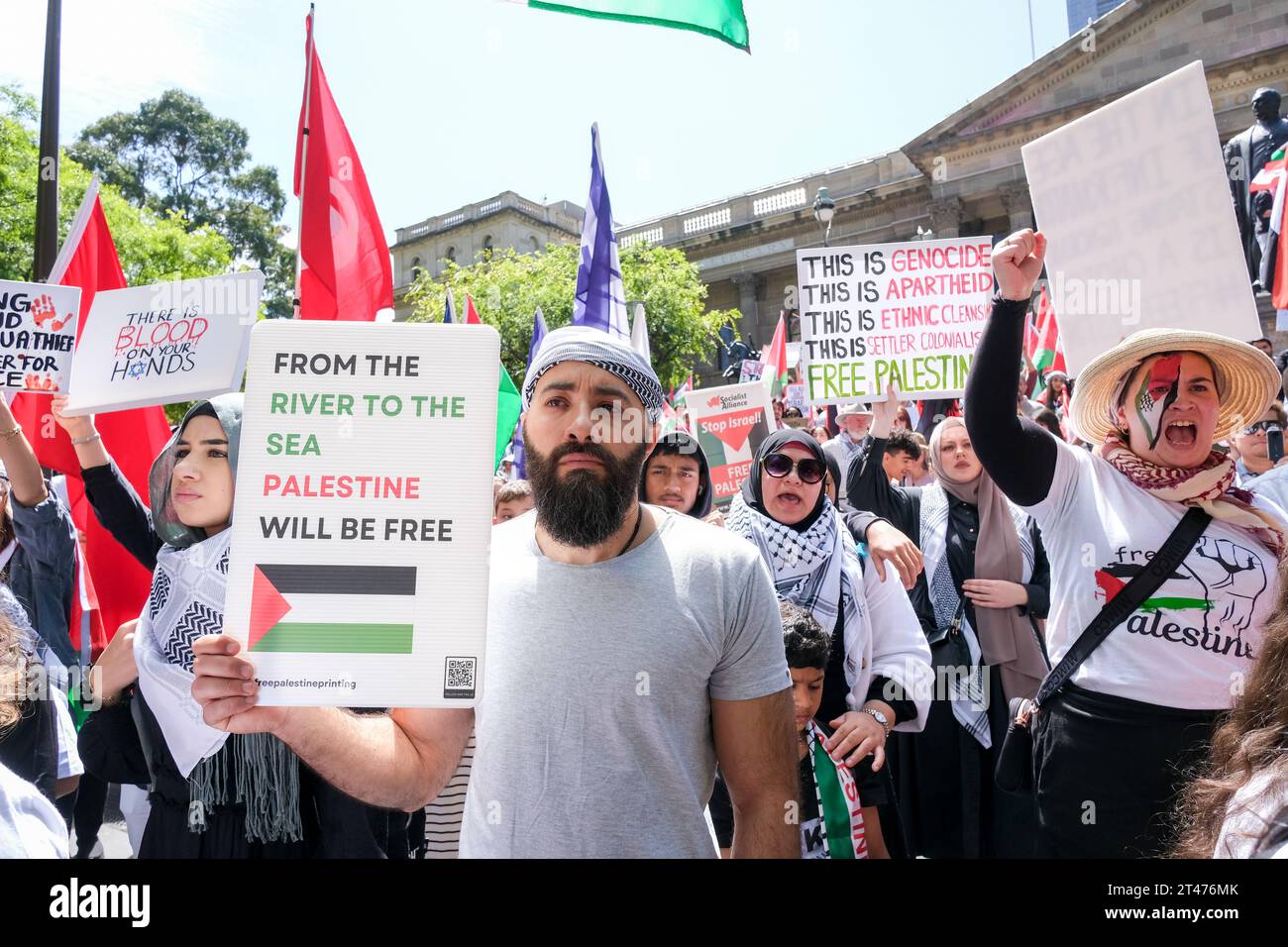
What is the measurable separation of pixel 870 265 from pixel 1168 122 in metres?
2.33

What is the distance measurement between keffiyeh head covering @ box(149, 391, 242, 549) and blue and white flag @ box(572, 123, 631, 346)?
11.8 ft

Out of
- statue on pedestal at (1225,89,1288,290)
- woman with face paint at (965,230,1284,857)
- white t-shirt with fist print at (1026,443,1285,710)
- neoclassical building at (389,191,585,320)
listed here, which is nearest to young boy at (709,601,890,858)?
woman with face paint at (965,230,1284,857)

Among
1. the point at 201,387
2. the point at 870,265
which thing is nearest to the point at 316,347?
the point at 201,387

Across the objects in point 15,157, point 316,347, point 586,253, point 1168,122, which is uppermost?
point 15,157

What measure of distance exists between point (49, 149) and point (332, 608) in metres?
8.97

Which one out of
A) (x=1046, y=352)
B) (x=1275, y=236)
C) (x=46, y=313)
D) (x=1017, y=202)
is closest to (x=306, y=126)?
(x=46, y=313)

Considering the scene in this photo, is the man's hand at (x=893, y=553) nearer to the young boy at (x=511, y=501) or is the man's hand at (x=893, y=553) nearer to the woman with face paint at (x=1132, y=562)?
the woman with face paint at (x=1132, y=562)

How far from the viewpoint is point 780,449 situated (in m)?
3.49

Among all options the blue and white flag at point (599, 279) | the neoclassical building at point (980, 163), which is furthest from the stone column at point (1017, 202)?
the blue and white flag at point (599, 279)

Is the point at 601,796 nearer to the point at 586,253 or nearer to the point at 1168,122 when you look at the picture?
the point at 1168,122

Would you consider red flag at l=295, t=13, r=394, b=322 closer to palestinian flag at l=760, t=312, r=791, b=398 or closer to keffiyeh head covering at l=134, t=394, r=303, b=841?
keffiyeh head covering at l=134, t=394, r=303, b=841

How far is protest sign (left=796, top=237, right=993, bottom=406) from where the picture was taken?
5395mm

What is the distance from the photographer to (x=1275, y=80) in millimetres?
22969

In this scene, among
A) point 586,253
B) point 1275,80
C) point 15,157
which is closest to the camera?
point 586,253
